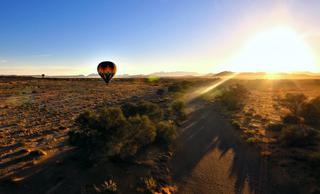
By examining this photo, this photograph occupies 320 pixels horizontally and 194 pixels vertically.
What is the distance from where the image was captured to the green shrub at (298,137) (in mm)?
12961

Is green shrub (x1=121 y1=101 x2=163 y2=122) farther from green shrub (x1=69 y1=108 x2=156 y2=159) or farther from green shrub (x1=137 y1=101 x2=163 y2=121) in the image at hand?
green shrub (x1=69 y1=108 x2=156 y2=159)

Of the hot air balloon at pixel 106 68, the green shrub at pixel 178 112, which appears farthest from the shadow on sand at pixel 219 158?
the hot air balloon at pixel 106 68

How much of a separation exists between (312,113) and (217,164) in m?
13.7

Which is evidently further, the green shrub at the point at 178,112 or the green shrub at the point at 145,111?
the green shrub at the point at 178,112

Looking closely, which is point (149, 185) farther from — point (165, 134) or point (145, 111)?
point (145, 111)

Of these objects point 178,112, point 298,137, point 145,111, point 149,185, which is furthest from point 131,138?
point 178,112

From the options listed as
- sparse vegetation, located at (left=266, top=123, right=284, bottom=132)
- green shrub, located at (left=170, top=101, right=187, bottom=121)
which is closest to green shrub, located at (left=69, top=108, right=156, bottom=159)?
green shrub, located at (left=170, top=101, right=187, bottom=121)

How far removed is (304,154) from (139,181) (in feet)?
29.3

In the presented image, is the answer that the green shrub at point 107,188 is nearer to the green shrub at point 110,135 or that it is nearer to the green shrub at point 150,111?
the green shrub at point 110,135

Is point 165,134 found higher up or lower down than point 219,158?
higher up

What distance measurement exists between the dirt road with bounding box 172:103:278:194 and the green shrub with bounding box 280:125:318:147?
2.33m

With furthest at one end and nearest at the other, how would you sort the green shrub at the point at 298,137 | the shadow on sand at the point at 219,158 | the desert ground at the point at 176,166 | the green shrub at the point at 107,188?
the green shrub at the point at 298,137, the shadow on sand at the point at 219,158, the desert ground at the point at 176,166, the green shrub at the point at 107,188

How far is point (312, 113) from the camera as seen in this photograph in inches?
762

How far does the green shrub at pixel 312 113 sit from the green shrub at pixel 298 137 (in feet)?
19.0
